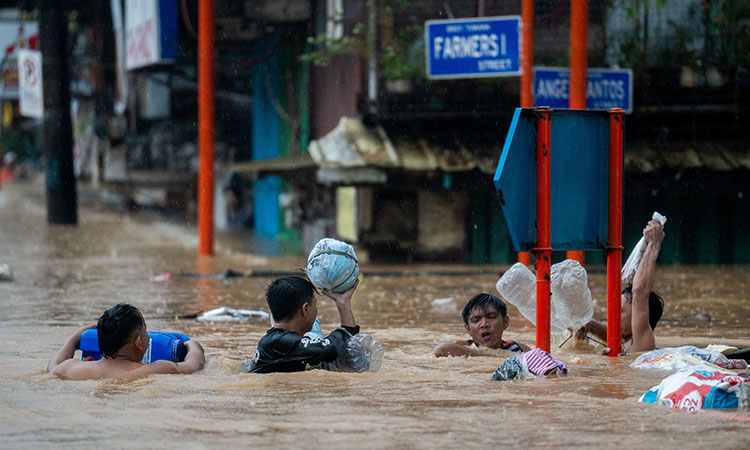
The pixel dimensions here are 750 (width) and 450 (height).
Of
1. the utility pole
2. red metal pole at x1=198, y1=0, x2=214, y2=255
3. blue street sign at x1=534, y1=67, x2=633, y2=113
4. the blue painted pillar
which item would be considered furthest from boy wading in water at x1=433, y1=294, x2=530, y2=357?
the utility pole

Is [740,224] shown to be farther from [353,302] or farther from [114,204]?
[114,204]

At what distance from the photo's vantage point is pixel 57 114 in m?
26.5

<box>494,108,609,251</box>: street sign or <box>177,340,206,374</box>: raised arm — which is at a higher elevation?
<box>494,108,609,251</box>: street sign

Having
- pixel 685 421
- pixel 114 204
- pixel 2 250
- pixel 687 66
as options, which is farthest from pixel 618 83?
pixel 114 204

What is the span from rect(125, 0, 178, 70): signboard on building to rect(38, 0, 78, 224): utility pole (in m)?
3.55

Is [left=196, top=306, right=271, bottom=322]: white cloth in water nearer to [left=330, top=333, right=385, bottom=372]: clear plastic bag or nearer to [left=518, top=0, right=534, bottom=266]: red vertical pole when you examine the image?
[left=330, top=333, right=385, bottom=372]: clear plastic bag

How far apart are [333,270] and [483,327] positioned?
153 cm

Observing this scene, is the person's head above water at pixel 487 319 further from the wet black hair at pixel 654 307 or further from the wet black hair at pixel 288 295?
the wet black hair at pixel 288 295

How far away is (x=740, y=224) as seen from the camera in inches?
673

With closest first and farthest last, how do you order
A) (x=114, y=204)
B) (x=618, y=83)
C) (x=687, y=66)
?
(x=618, y=83)
(x=687, y=66)
(x=114, y=204)

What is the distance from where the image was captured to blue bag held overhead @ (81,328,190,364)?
7.32 meters

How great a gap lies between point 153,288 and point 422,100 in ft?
17.2

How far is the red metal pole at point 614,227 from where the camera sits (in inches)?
305

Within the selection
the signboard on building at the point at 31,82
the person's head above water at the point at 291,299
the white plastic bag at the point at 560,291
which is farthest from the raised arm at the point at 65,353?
the signboard on building at the point at 31,82
